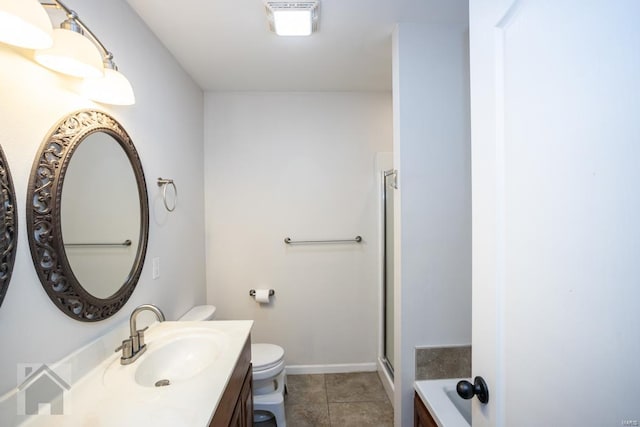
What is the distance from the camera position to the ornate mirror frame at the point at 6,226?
0.74 meters

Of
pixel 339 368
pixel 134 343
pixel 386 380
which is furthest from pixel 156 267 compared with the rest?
pixel 386 380

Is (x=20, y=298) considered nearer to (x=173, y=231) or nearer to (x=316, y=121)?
(x=173, y=231)

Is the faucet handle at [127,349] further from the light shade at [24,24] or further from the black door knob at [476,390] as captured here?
the black door knob at [476,390]

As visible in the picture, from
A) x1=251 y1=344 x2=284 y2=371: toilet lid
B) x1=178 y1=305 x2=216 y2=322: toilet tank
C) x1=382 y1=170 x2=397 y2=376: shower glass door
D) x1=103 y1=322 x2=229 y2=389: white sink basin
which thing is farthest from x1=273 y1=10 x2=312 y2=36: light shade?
x1=251 y1=344 x2=284 y2=371: toilet lid

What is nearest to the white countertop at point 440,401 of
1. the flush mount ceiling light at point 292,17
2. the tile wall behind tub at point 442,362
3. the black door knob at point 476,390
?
the tile wall behind tub at point 442,362

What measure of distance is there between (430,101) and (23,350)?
2018 millimetres

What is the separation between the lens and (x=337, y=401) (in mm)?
2070

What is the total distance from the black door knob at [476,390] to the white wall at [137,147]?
50.5 inches

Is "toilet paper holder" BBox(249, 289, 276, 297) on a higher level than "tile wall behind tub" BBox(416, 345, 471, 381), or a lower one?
higher

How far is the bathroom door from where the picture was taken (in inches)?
15.4

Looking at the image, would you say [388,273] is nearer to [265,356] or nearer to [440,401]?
[440,401]

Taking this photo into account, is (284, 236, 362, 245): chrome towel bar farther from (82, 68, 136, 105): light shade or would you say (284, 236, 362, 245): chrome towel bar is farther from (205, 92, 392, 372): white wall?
(82, 68, 136, 105): light shade

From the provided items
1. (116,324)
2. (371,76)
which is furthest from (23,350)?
(371,76)

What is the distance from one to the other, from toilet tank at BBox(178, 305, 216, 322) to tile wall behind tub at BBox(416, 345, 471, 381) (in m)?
1.45
